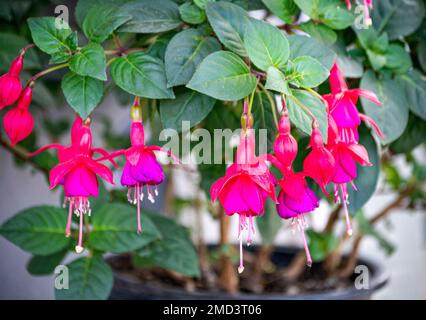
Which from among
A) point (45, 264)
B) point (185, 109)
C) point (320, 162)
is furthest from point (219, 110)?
point (45, 264)

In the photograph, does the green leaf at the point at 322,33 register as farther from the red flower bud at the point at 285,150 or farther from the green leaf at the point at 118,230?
the green leaf at the point at 118,230

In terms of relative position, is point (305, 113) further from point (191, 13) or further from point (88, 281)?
point (88, 281)

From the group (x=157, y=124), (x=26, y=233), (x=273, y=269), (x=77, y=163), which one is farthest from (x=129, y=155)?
(x=273, y=269)

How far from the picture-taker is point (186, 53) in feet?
2.11

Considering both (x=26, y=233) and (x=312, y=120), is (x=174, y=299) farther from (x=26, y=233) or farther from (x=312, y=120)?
(x=312, y=120)

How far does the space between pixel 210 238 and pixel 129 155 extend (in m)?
1.27

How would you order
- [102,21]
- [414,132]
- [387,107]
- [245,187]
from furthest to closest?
[414,132], [387,107], [102,21], [245,187]

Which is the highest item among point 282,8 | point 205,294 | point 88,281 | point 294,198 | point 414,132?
point 282,8

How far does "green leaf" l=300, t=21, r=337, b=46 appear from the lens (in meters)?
0.72

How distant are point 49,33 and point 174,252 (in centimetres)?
40

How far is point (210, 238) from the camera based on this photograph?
5.99 feet

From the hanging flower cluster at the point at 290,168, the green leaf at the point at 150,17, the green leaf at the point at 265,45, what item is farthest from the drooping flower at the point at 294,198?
the green leaf at the point at 150,17

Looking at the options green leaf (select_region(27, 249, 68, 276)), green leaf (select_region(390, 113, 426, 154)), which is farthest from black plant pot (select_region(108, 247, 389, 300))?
green leaf (select_region(390, 113, 426, 154))

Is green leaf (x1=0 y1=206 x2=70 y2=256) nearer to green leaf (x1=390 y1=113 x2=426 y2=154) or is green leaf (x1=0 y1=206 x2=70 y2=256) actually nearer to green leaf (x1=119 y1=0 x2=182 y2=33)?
green leaf (x1=119 y1=0 x2=182 y2=33)
